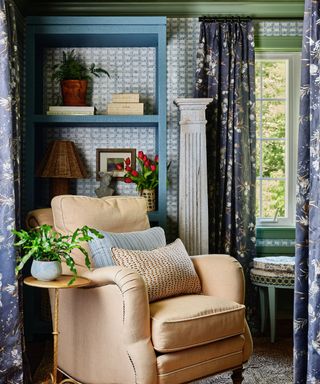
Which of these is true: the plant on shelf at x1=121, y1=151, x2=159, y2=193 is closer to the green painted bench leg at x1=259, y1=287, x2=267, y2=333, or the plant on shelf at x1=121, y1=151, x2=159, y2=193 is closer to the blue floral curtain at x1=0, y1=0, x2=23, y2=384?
the green painted bench leg at x1=259, y1=287, x2=267, y2=333

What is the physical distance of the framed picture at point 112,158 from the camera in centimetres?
451

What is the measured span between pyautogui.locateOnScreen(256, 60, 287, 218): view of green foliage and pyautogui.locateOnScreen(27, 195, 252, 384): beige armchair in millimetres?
1645

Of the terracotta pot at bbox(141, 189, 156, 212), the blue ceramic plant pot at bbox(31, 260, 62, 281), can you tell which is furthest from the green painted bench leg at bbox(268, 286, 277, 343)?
the blue ceramic plant pot at bbox(31, 260, 62, 281)

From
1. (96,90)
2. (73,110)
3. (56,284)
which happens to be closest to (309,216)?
(56,284)

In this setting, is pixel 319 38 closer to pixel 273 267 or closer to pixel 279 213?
pixel 273 267

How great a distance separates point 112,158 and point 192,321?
82.6 inches

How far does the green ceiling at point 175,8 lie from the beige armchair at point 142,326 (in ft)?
6.47

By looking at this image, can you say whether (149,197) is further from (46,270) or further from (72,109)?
(46,270)

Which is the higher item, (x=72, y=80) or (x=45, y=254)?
(x=72, y=80)

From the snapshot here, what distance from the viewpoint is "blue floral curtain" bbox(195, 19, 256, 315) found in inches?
174

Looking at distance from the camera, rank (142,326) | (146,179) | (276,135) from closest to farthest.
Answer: (142,326) → (146,179) → (276,135)

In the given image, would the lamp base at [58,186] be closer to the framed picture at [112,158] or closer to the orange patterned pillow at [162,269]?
the framed picture at [112,158]

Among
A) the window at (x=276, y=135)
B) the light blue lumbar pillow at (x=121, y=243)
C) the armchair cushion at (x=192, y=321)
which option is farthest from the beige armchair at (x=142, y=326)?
the window at (x=276, y=135)

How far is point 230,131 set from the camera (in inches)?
175
